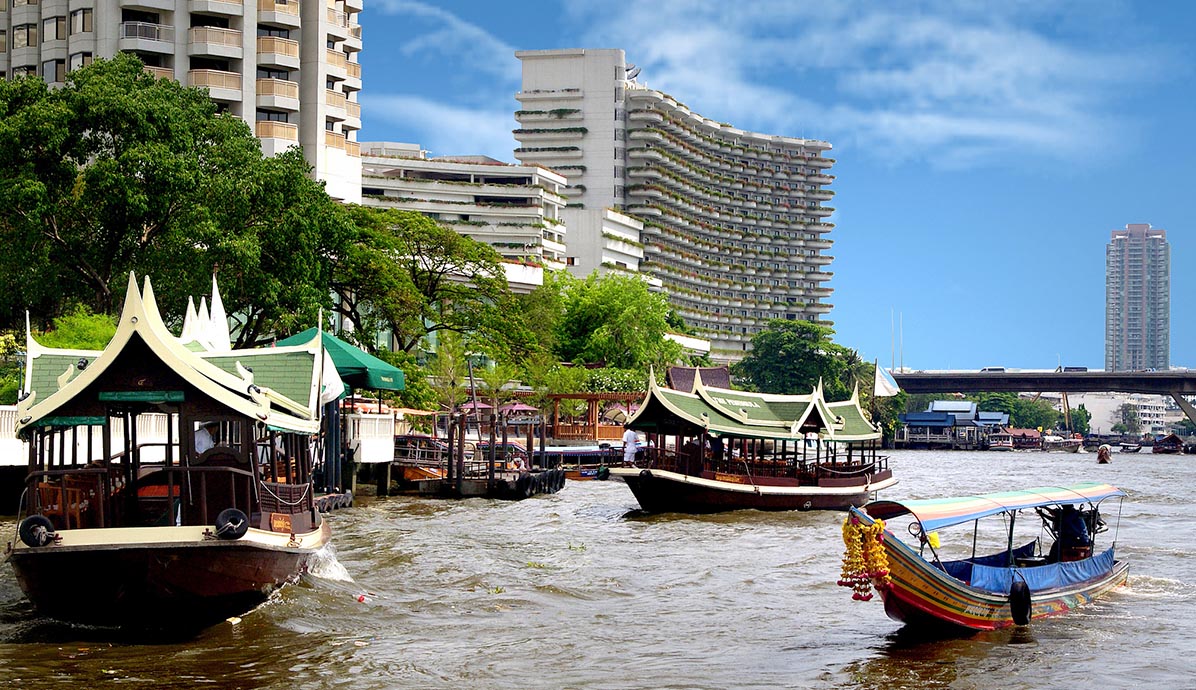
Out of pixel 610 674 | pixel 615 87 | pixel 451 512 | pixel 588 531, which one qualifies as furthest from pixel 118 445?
pixel 615 87

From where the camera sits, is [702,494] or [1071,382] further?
[1071,382]

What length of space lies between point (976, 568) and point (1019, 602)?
0.83 metres

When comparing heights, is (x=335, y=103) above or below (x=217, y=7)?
below

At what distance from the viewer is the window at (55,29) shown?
2324 inches

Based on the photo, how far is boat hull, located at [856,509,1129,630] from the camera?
59.1 ft

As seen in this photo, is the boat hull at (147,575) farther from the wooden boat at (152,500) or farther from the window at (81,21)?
the window at (81,21)

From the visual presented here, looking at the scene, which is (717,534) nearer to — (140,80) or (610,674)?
(610,674)

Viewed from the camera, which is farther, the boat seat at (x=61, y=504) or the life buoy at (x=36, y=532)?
the boat seat at (x=61, y=504)

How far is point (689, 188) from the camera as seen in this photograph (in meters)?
140

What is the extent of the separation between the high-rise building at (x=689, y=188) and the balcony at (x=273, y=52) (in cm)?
5682

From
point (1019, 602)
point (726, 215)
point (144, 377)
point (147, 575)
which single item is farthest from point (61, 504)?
point (726, 215)

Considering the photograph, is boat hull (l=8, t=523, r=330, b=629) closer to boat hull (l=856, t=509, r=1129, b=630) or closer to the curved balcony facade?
boat hull (l=856, t=509, r=1129, b=630)

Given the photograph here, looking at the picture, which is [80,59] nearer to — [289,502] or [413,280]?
[413,280]

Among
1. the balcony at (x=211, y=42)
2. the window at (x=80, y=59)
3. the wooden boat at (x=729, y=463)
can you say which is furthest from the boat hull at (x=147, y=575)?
the window at (x=80, y=59)
